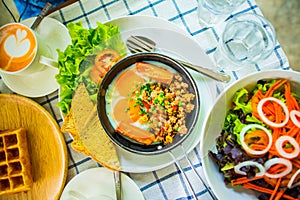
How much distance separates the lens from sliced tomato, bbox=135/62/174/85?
3.97 ft

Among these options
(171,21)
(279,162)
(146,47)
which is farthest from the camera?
(171,21)

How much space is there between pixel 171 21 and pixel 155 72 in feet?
0.73

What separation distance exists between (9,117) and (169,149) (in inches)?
20.5

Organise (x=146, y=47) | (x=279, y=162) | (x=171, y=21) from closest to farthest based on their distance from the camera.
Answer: (x=279, y=162) < (x=146, y=47) < (x=171, y=21)

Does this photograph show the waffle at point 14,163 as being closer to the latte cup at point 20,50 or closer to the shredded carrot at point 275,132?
the latte cup at point 20,50

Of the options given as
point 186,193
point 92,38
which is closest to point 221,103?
point 186,193

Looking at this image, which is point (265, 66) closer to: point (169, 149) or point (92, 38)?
point (169, 149)

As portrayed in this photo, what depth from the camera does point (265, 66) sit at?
1322 millimetres

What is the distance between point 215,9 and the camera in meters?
1.29

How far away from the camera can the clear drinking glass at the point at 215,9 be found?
1.29m

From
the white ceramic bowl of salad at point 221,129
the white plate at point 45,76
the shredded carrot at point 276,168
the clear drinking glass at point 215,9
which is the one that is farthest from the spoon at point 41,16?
the shredded carrot at point 276,168

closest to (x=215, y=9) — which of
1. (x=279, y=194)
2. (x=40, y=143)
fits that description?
(x=279, y=194)

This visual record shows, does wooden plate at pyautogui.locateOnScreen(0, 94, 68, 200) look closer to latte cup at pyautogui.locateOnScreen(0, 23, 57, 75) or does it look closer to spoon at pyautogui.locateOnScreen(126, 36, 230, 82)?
latte cup at pyautogui.locateOnScreen(0, 23, 57, 75)

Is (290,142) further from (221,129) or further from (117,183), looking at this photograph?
(117,183)
